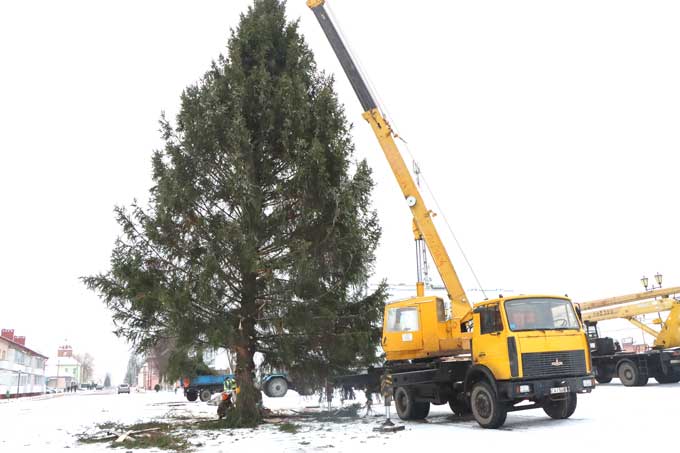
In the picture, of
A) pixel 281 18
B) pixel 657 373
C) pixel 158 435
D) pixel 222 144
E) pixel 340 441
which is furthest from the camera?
pixel 657 373

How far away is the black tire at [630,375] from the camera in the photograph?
22.2m

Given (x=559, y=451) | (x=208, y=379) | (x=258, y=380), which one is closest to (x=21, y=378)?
(x=208, y=379)

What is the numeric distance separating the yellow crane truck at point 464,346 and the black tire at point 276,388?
956 cm

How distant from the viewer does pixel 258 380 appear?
13766 millimetres

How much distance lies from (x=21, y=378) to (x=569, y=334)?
63.0 meters

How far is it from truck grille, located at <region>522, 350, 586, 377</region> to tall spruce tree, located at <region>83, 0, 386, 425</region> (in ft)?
13.5

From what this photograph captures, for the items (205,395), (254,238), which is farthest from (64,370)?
(254,238)

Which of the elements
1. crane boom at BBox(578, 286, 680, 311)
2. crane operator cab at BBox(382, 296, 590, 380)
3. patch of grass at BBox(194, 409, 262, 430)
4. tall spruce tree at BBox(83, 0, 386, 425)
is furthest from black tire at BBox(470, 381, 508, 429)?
crane boom at BBox(578, 286, 680, 311)

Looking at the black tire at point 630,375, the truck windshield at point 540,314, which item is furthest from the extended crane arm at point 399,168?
the black tire at point 630,375

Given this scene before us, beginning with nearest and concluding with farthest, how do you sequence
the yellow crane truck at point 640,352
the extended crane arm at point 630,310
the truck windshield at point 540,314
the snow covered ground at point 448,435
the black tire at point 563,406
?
the snow covered ground at point 448,435
the truck windshield at point 540,314
the black tire at point 563,406
the yellow crane truck at point 640,352
the extended crane arm at point 630,310

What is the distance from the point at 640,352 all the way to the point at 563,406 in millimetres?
13999

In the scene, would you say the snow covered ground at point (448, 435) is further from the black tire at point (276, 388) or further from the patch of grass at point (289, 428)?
the black tire at point (276, 388)

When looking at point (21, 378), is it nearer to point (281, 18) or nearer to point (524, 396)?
point (281, 18)

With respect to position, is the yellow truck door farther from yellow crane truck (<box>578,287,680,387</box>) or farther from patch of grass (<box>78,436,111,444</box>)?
yellow crane truck (<box>578,287,680,387</box>)
